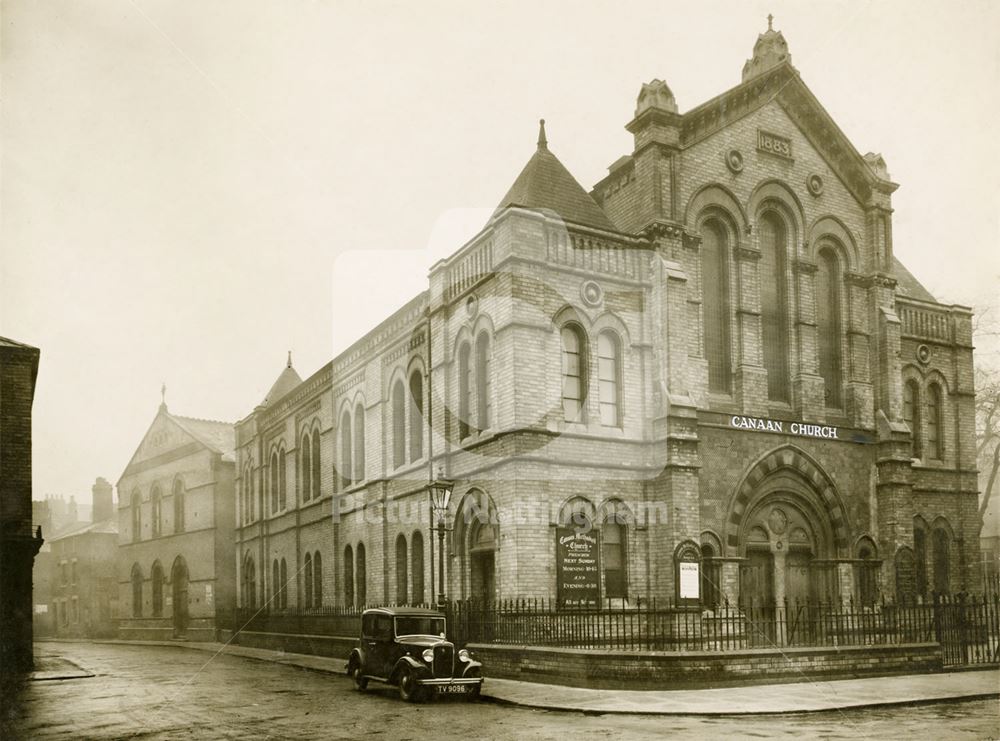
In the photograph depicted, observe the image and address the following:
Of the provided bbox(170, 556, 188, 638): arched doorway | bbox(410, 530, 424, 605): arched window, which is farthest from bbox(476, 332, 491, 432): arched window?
bbox(170, 556, 188, 638): arched doorway

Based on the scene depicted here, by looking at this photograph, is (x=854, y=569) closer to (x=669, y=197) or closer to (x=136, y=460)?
(x=669, y=197)

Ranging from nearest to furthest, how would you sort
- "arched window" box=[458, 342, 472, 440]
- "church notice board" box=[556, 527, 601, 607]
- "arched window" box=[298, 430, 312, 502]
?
"church notice board" box=[556, 527, 601, 607] < "arched window" box=[458, 342, 472, 440] < "arched window" box=[298, 430, 312, 502]

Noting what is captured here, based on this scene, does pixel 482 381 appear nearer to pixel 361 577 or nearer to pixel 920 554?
pixel 361 577

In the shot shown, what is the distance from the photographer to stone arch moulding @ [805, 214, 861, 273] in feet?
84.1

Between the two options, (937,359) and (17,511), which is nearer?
(17,511)

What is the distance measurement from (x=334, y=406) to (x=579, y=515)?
14699 millimetres

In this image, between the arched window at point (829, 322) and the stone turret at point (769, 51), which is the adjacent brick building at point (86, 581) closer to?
the arched window at point (829, 322)

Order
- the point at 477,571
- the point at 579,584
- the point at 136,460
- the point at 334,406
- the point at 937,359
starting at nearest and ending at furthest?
the point at 579,584 → the point at 477,571 → the point at 937,359 → the point at 334,406 → the point at 136,460

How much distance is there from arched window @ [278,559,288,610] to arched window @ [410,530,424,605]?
1281 cm

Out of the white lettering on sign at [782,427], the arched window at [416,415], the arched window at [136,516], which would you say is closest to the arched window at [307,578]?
the arched window at [416,415]

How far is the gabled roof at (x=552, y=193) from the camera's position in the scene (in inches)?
893

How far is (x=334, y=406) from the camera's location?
3381 centimetres

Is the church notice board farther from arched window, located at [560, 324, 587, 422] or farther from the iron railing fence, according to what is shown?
arched window, located at [560, 324, 587, 422]

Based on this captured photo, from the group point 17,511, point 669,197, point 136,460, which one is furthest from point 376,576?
point 136,460
